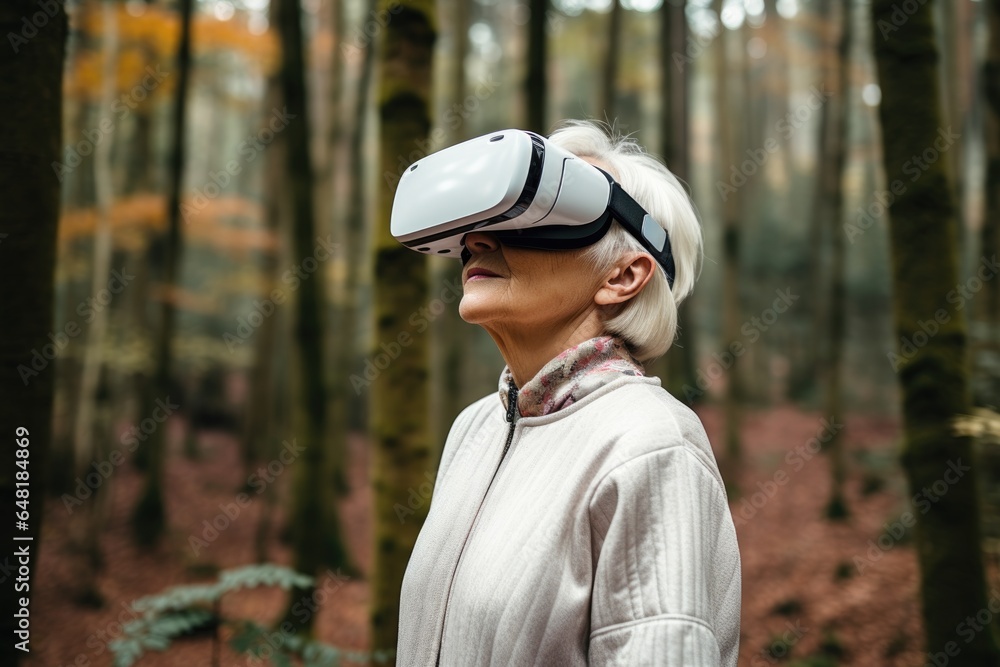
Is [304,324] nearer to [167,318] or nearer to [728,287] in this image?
[167,318]

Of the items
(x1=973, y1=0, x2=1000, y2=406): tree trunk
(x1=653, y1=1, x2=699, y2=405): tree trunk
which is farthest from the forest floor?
(x1=973, y1=0, x2=1000, y2=406): tree trunk

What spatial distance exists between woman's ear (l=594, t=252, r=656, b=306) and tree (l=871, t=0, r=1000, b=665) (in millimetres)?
2001

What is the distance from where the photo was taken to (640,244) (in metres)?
1.44

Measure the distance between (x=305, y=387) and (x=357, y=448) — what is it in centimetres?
1102

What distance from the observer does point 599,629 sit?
3.73 feet

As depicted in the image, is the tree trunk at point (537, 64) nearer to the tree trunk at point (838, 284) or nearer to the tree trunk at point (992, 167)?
the tree trunk at point (992, 167)

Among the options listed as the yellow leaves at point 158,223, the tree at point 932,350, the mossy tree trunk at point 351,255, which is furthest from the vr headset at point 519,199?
the yellow leaves at point 158,223

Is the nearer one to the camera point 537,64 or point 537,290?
point 537,290

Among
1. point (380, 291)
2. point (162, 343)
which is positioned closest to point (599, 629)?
point (380, 291)

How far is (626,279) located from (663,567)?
586 mm

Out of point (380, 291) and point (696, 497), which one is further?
point (380, 291)

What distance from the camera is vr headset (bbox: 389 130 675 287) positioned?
1.31 metres

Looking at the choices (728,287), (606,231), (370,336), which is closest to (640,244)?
(606,231)

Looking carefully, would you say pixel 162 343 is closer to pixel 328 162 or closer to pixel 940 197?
pixel 328 162
